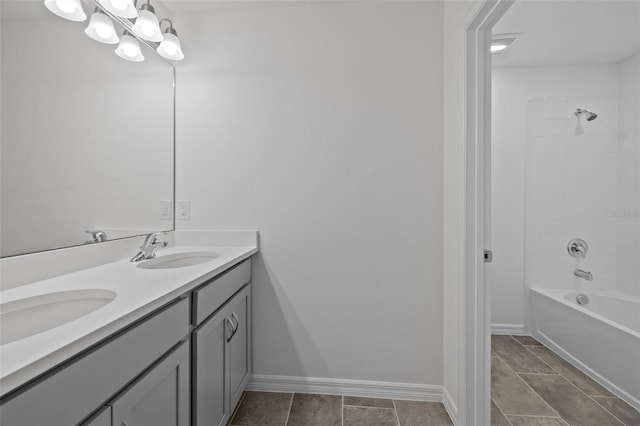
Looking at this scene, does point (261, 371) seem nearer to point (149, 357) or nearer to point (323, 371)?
point (323, 371)

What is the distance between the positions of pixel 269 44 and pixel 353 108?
26.3 inches

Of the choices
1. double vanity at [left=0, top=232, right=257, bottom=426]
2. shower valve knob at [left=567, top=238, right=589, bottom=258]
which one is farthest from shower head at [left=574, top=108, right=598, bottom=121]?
double vanity at [left=0, top=232, right=257, bottom=426]

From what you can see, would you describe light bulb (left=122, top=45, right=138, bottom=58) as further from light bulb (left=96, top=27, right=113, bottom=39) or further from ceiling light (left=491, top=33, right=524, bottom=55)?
ceiling light (left=491, top=33, right=524, bottom=55)

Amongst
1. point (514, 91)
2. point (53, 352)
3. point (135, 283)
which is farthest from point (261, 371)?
point (514, 91)

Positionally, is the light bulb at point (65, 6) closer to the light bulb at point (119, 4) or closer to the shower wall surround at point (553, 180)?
the light bulb at point (119, 4)

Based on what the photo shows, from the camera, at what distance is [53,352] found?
21.4 inches

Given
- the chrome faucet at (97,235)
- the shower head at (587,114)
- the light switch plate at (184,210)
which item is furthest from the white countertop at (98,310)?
the shower head at (587,114)

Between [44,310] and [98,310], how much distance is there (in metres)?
0.36

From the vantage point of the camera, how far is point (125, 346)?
2.46 feet

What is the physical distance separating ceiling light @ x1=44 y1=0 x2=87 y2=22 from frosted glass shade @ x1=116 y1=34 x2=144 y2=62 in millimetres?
227

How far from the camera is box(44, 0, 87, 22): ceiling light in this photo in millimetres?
1135

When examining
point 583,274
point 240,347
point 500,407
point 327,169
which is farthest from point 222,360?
point 583,274

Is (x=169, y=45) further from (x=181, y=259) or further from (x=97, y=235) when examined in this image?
(x=181, y=259)

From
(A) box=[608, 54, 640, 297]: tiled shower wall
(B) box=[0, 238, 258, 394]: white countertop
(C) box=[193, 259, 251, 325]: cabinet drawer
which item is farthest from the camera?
(A) box=[608, 54, 640, 297]: tiled shower wall
